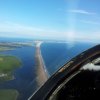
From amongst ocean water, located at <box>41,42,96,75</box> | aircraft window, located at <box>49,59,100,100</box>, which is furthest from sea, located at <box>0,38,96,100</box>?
aircraft window, located at <box>49,59,100,100</box>

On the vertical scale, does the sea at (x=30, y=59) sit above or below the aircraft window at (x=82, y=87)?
below

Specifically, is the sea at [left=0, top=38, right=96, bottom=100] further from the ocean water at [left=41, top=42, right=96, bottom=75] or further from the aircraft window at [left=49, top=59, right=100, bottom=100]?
the aircraft window at [left=49, top=59, right=100, bottom=100]

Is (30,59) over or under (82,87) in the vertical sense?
under

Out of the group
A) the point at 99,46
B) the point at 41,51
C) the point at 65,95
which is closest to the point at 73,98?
the point at 65,95

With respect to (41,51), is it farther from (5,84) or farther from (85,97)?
(5,84)

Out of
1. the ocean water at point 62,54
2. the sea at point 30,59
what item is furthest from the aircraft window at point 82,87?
the sea at point 30,59

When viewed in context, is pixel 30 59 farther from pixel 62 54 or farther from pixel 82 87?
pixel 82 87

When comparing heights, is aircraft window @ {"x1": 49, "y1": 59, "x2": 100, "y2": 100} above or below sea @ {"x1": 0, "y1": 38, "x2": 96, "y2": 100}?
above

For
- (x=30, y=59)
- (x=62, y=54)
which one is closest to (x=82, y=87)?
(x=62, y=54)

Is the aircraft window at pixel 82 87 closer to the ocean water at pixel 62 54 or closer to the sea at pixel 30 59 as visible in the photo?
the ocean water at pixel 62 54

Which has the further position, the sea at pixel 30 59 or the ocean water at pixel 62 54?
the sea at pixel 30 59

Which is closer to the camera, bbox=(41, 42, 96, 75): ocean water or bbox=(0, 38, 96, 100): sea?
bbox=(41, 42, 96, 75): ocean water
